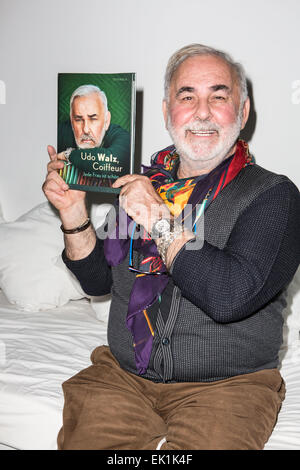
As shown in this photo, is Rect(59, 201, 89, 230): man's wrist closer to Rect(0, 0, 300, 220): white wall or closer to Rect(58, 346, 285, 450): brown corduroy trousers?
Rect(58, 346, 285, 450): brown corduroy trousers

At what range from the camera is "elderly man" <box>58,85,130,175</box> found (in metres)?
1.50

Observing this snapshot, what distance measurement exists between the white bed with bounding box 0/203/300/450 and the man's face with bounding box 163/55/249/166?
64 centimetres

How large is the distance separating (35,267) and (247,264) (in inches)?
46.6

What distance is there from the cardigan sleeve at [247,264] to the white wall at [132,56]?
75 cm

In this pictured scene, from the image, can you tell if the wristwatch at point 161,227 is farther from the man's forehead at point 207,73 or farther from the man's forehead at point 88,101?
the man's forehead at point 88,101

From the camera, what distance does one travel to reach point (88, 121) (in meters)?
1.52

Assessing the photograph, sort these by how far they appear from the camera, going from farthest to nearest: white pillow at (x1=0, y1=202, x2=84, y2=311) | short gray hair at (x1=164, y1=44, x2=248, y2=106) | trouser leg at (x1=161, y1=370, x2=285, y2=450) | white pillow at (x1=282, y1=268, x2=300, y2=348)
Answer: white pillow at (x1=0, y1=202, x2=84, y2=311) → white pillow at (x1=282, y1=268, x2=300, y2=348) → short gray hair at (x1=164, y1=44, x2=248, y2=106) → trouser leg at (x1=161, y1=370, x2=285, y2=450)

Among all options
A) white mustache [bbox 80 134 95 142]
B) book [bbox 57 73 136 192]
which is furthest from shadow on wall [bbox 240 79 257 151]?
white mustache [bbox 80 134 95 142]

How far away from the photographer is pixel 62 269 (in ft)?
6.70

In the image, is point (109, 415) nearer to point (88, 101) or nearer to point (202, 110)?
point (202, 110)

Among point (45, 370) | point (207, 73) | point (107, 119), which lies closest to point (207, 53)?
point (207, 73)

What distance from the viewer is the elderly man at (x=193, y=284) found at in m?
1.09
